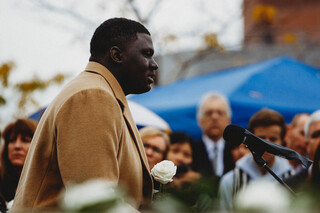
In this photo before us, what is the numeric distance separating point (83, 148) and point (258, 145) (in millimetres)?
885

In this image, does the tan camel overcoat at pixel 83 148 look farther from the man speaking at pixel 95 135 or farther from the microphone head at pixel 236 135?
the microphone head at pixel 236 135

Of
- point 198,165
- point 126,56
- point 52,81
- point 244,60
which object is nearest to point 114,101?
point 126,56

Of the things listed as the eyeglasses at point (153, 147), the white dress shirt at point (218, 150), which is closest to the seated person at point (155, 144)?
the eyeglasses at point (153, 147)

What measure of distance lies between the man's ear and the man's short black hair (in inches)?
0.8

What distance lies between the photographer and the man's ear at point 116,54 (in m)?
2.79

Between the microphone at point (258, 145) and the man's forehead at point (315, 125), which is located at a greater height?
the microphone at point (258, 145)

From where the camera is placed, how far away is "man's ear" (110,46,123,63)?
279 cm

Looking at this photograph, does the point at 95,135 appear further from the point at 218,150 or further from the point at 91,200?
the point at 218,150

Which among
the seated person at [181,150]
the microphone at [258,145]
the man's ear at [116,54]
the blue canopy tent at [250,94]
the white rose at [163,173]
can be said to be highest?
the man's ear at [116,54]

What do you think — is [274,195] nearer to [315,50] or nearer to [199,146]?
[199,146]

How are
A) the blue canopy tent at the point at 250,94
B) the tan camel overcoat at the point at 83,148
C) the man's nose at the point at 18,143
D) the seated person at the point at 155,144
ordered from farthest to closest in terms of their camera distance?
the blue canopy tent at the point at 250,94 < the seated person at the point at 155,144 < the man's nose at the point at 18,143 < the tan camel overcoat at the point at 83,148

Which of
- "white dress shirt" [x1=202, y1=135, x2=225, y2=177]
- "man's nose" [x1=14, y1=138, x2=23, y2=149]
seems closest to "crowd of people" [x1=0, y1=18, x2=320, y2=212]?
"man's nose" [x1=14, y1=138, x2=23, y2=149]

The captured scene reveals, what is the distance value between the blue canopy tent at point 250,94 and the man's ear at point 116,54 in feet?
20.2

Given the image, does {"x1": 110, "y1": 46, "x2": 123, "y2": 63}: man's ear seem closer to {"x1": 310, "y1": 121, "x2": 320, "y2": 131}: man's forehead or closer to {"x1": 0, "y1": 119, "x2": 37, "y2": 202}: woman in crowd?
{"x1": 0, "y1": 119, "x2": 37, "y2": 202}: woman in crowd
